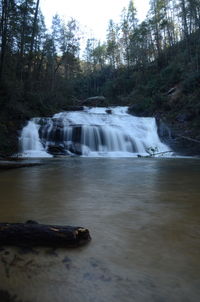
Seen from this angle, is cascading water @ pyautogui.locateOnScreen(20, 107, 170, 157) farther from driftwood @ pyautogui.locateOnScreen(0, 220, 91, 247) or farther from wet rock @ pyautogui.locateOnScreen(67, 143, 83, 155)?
driftwood @ pyautogui.locateOnScreen(0, 220, 91, 247)

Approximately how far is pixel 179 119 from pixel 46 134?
9692 mm

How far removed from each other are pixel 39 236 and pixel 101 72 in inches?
1785

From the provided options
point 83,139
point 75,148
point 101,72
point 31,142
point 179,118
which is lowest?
point 75,148

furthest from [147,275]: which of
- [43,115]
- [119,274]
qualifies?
[43,115]

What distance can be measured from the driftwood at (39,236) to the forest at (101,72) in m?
11.4

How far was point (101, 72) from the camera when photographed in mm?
44656

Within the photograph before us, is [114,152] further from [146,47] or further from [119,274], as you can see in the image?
[146,47]

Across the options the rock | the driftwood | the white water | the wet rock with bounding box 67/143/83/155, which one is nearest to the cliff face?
the wet rock with bounding box 67/143/83/155

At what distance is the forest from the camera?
52.1ft

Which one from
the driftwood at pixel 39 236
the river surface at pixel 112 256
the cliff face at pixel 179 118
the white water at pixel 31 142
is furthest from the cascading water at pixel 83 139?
the driftwood at pixel 39 236

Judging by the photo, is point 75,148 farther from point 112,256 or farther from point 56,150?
point 112,256

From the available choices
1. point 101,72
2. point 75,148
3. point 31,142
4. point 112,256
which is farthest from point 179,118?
point 101,72

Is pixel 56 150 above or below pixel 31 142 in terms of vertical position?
below

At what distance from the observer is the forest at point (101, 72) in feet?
52.1
